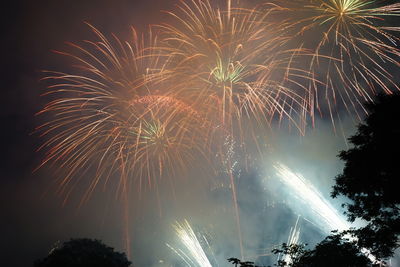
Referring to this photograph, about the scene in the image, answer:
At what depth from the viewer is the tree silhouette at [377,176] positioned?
622 inches

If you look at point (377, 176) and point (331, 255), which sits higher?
point (377, 176)

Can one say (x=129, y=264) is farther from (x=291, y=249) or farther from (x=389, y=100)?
(x=389, y=100)

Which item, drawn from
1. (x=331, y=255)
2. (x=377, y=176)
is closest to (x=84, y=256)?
(x=331, y=255)

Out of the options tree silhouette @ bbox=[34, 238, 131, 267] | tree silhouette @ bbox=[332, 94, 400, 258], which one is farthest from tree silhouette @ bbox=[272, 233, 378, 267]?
tree silhouette @ bbox=[34, 238, 131, 267]

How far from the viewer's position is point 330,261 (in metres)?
16.5

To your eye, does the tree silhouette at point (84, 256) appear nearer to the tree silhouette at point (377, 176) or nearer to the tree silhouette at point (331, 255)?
the tree silhouette at point (331, 255)

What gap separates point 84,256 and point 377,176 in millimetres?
26496

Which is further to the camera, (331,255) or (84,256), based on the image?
(84,256)

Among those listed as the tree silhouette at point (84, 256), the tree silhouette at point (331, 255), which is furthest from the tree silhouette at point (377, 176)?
the tree silhouette at point (84, 256)

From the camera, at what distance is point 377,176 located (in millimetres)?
16188

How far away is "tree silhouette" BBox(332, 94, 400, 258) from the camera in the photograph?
1579 centimetres

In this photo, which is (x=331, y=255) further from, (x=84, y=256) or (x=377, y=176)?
(x=84, y=256)

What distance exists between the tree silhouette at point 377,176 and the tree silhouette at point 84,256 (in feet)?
76.7

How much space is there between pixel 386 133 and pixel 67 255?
28.2 m
